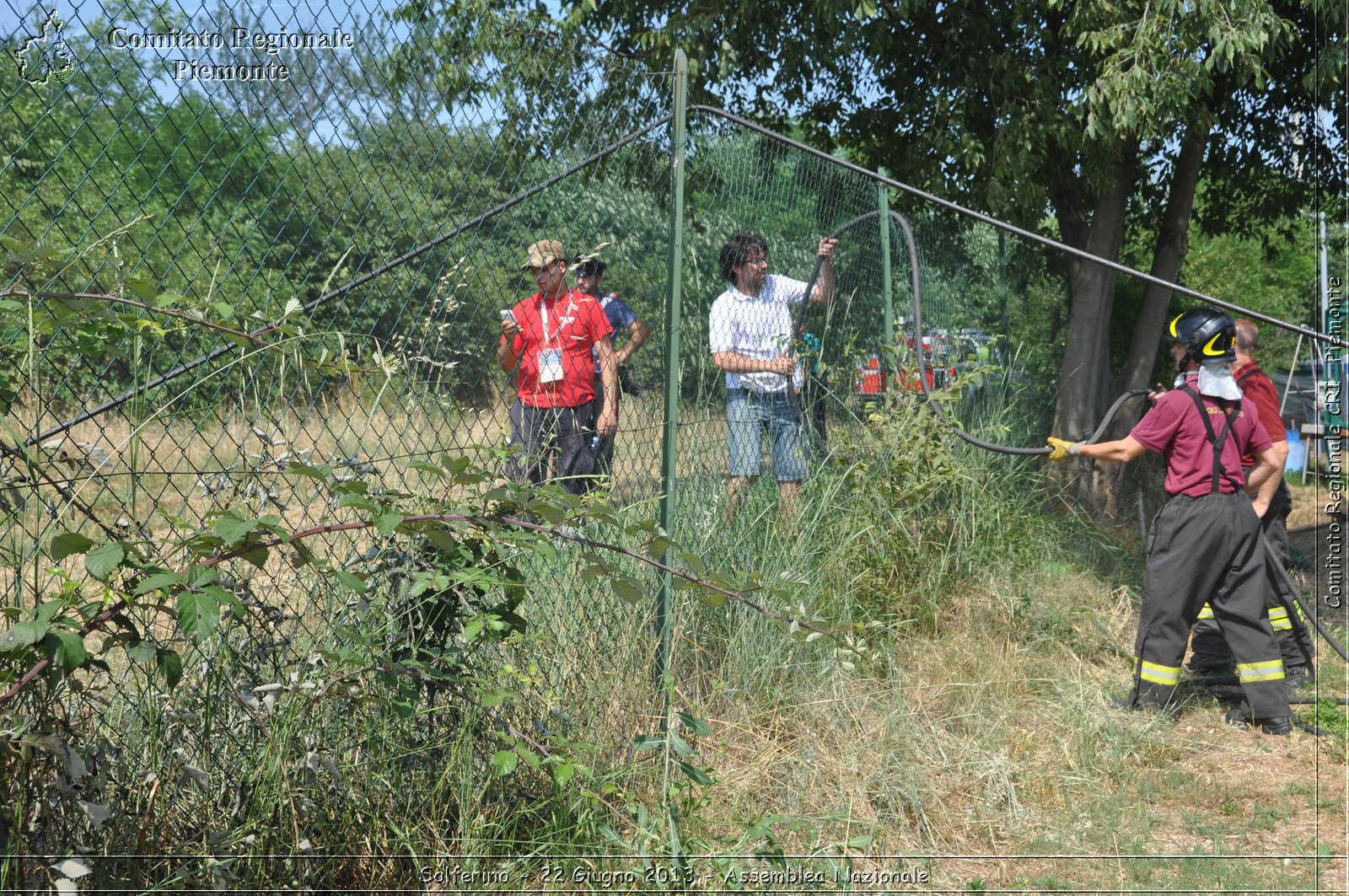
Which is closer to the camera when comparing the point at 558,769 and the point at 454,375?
the point at 558,769

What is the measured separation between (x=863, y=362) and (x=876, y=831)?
10.5 feet

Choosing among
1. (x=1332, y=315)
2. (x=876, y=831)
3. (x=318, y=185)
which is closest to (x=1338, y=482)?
(x=1332, y=315)

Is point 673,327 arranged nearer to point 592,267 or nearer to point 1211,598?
point 592,267

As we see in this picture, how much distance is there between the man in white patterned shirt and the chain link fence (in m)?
0.41

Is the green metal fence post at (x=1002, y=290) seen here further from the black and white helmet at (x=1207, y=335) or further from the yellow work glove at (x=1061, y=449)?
the yellow work glove at (x=1061, y=449)

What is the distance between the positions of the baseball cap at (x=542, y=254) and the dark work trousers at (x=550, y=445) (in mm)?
422

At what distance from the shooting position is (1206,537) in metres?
4.75

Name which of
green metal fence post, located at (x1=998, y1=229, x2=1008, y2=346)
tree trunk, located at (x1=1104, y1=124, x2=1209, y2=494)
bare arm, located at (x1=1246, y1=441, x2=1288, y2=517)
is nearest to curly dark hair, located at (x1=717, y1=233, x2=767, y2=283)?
bare arm, located at (x1=1246, y1=441, x2=1288, y2=517)

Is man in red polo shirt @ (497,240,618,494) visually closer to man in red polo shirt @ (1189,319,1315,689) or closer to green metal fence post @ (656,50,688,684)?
green metal fence post @ (656,50,688,684)

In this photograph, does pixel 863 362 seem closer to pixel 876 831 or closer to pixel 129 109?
pixel 876 831

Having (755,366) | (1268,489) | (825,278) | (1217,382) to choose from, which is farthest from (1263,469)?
(755,366)

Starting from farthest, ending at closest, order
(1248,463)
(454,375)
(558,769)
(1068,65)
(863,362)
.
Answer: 1. (1068,65)
2. (863,362)
3. (1248,463)
4. (454,375)
5. (558,769)

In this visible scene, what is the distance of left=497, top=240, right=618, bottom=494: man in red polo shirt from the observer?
334 centimetres

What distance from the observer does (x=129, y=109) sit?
2.28 m
